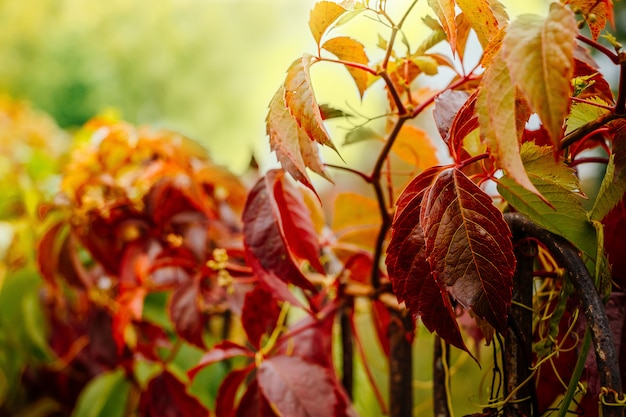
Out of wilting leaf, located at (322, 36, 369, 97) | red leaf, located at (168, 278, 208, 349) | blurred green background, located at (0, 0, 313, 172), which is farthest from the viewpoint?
blurred green background, located at (0, 0, 313, 172)

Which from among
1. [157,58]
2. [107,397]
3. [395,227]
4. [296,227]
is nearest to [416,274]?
[395,227]

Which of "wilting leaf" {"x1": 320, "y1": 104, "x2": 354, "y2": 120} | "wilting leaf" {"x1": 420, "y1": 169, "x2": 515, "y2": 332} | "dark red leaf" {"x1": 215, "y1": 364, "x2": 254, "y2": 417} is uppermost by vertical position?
"wilting leaf" {"x1": 320, "y1": 104, "x2": 354, "y2": 120}

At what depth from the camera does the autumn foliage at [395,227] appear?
0.83 feet

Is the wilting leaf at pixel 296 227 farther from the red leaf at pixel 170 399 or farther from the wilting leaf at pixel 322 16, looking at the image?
the red leaf at pixel 170 399

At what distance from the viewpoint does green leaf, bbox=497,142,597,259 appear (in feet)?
0.87

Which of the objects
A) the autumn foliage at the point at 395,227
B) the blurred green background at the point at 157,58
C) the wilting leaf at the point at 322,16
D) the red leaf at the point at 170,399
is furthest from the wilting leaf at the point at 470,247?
the blurred green background at the point at 157,58

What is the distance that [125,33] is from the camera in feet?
9.25

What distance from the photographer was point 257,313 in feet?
1.40

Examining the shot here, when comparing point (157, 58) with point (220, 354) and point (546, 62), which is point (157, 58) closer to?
point (220, 354)

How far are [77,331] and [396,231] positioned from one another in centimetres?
74

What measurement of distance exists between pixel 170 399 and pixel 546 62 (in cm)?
44

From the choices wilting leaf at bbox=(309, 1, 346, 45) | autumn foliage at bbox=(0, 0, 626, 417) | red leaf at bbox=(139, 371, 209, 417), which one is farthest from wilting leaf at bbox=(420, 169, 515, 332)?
red leaf at bbox=(139, 371, 209, 417)

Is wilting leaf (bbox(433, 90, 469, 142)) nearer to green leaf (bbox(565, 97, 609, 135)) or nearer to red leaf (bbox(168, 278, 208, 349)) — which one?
green leaf (bbox(565, 97, 609, 135))

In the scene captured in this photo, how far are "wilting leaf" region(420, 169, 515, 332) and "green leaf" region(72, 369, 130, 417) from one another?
526mm
